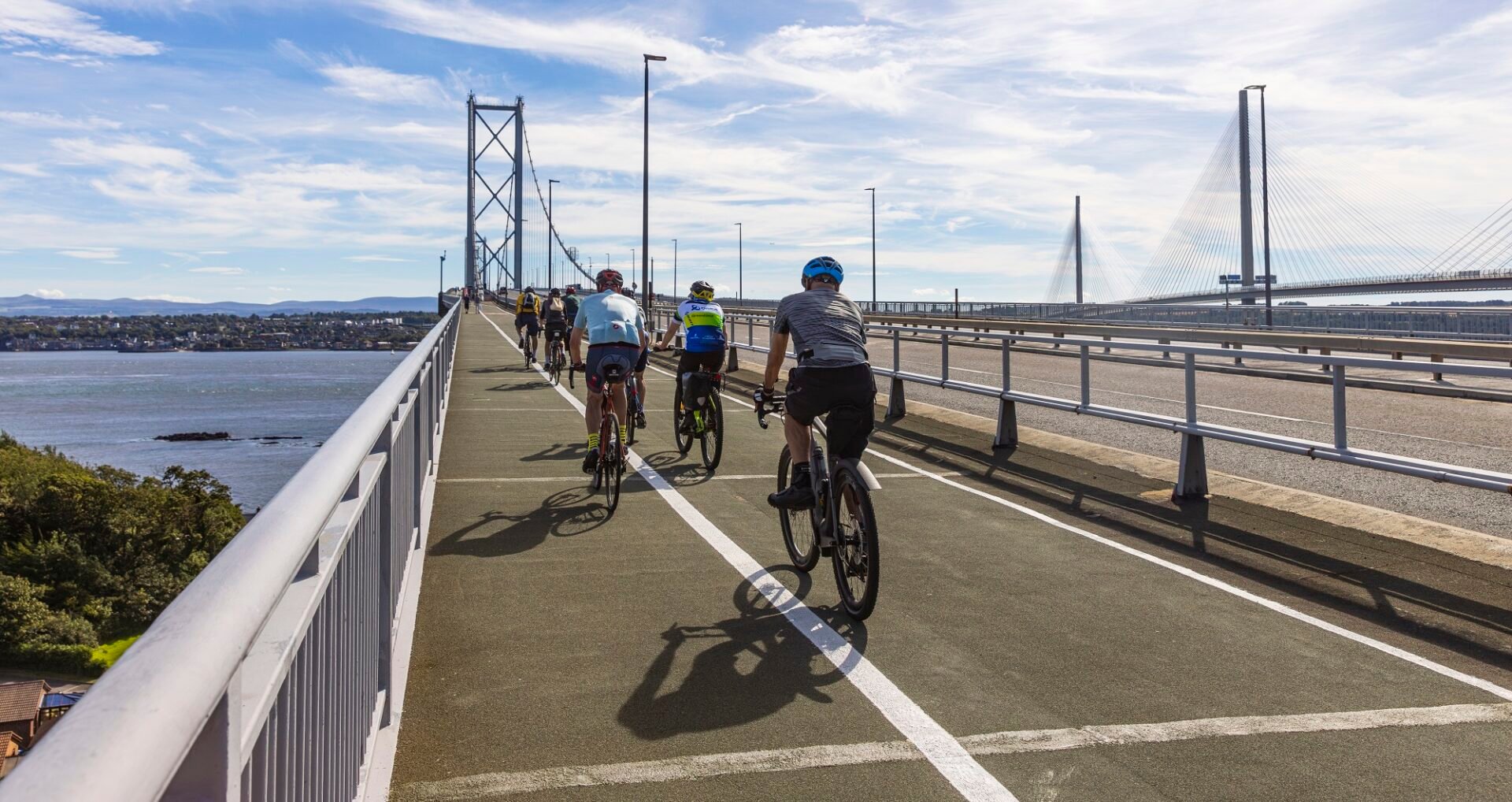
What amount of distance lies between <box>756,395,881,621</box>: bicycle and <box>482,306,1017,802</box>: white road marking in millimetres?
224

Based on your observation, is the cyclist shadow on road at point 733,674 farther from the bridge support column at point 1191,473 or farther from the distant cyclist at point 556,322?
the distant cyclist at point 556,322

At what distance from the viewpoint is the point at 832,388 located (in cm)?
656

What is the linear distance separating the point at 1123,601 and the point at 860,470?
1.62m

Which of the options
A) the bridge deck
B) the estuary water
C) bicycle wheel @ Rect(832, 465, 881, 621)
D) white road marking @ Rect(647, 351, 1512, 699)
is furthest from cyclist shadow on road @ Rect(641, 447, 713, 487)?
the estuary water

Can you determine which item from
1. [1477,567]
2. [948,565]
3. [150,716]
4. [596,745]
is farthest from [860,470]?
[150,716]

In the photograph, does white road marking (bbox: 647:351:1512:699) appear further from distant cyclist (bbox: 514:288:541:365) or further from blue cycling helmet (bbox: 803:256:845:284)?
distant cyclist (bbox: 514:288:541:365)

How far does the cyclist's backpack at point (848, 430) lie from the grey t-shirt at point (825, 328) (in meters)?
0.25

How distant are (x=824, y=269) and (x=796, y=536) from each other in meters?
1.58

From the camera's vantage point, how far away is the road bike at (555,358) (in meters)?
23.3

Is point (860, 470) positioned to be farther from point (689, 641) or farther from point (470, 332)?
point (470, 332)

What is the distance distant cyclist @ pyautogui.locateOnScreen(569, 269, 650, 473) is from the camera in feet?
33.7

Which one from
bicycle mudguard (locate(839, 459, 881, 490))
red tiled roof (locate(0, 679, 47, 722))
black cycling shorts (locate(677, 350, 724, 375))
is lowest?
red tiled roof (locate(0, 679, 47, 722))

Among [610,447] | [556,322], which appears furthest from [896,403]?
[556,322]

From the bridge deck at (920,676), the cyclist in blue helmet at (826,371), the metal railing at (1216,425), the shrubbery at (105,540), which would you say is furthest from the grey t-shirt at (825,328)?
the shrubbery at (105,540)
